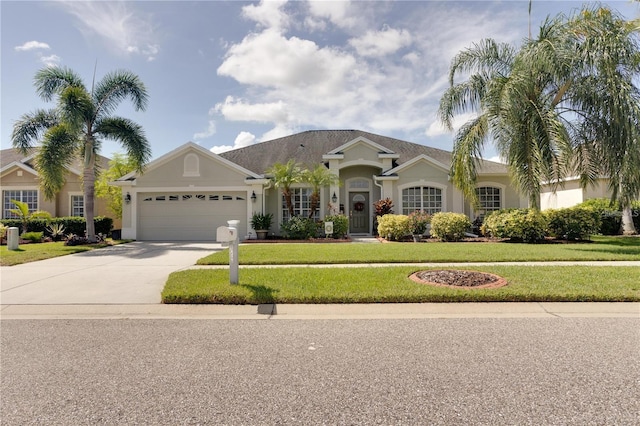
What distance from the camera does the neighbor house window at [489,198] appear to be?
60.1 feet

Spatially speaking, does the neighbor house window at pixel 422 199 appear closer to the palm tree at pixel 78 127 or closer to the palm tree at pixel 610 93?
the palm tree at pixel 610 93

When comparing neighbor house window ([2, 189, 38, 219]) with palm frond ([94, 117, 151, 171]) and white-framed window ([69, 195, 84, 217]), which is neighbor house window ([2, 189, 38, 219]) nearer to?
white-framed window ([69, 195, 84, 217])

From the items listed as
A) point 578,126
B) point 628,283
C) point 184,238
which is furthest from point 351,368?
point 184,238

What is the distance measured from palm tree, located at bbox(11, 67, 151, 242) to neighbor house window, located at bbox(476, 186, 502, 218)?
16851 mm

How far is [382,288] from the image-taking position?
20.5ft

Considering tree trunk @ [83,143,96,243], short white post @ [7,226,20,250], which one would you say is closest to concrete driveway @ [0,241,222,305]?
short white post @ [7,226,20,250]

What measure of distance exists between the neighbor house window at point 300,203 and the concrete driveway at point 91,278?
23.9 ft

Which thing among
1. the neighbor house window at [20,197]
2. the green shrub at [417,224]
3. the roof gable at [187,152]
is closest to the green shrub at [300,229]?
the roof gable at [187,152]

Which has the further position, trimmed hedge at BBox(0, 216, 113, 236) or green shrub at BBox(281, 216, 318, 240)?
trimmed hedge at BBox(0, 216, 113, 236)

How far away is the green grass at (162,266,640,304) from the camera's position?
572 cm

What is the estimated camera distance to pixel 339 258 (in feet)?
32.6

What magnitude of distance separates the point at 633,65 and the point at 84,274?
17101 millimetres

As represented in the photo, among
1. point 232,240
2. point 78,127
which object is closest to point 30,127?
point 78,127

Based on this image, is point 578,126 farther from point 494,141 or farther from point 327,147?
point 327,147
